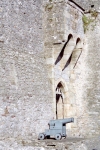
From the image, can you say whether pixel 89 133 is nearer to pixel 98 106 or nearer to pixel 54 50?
pixel 98 106

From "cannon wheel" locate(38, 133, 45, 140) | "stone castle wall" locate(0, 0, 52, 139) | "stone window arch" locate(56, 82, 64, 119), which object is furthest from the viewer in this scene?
"stone window arch" locate(56, 82, 64, 119)

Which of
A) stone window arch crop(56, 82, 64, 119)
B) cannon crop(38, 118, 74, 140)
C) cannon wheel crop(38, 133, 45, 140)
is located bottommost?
cannon wheel crop(38, 133, 45, 140)

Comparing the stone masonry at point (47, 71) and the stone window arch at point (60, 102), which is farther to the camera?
the stone window arch at point (60, 102)

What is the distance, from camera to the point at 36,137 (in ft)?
39.0

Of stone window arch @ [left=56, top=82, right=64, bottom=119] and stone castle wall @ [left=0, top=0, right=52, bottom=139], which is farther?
stone window arch @ [left=56, top=82, right=64, bottom=119]

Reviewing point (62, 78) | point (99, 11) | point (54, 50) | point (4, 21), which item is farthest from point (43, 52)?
point (99, 11)

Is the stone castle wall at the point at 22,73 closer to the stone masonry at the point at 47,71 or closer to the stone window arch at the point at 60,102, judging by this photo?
the stone masonry at the point at 47,71

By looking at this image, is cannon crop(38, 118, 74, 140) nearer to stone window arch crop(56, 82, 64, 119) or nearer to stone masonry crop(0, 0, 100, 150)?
stone masonry crop(0, 0, 100, 150)

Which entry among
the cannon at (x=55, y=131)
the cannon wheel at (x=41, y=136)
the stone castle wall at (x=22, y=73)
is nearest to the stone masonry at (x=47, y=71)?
the stone castle wall at (x=22, y=73)

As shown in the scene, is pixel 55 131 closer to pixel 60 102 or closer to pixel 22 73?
pixel 22 73

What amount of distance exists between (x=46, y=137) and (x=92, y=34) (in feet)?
15.1

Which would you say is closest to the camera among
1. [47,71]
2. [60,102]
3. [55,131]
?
[55,131]

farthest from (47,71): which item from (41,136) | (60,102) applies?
(41,136)

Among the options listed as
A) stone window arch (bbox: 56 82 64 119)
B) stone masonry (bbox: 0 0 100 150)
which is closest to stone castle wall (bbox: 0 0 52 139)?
stone masonry (bbox: 0 0 100 150)
